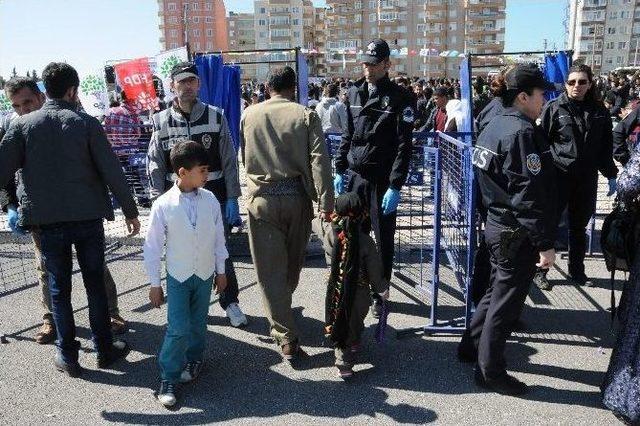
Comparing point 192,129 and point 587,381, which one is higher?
point 192,129

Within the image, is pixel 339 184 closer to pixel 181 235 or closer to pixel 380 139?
pixel 380 139

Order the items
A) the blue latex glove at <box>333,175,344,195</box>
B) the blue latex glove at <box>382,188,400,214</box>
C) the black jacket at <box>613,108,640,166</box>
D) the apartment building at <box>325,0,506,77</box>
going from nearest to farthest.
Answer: the blue latex glove at <box>382,188,400,214</box>
the blue latex glove at <box>333,175,344,195</box>
the black jacket at <box>613,108,640,166</box>
the apartment building at <box>325,0,506,77</box>

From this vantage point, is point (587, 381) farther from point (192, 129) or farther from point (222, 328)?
point (192, 129)

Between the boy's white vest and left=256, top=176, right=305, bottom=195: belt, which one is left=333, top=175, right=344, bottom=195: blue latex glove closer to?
left=256, top=176, right=305, bottom=195: belt

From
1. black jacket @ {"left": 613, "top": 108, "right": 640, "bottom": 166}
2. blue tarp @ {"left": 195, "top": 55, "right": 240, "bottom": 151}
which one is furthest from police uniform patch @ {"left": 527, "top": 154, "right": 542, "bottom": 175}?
blue tarp @ {"left": 195, "top": 55, "right": 240, "bottom": 151}

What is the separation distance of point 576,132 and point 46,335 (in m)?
5.03

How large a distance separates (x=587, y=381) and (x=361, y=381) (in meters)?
1.52

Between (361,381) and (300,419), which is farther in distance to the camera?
(361,381)

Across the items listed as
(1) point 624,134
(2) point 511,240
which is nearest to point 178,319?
(2) point 511,240

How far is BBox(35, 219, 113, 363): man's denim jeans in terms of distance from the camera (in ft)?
11.5

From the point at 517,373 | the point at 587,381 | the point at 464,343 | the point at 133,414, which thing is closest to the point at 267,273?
the point at 133,414

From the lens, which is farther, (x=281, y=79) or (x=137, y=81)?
(x=137, y=81)

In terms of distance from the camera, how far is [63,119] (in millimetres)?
3359

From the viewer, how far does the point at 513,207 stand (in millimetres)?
3031
